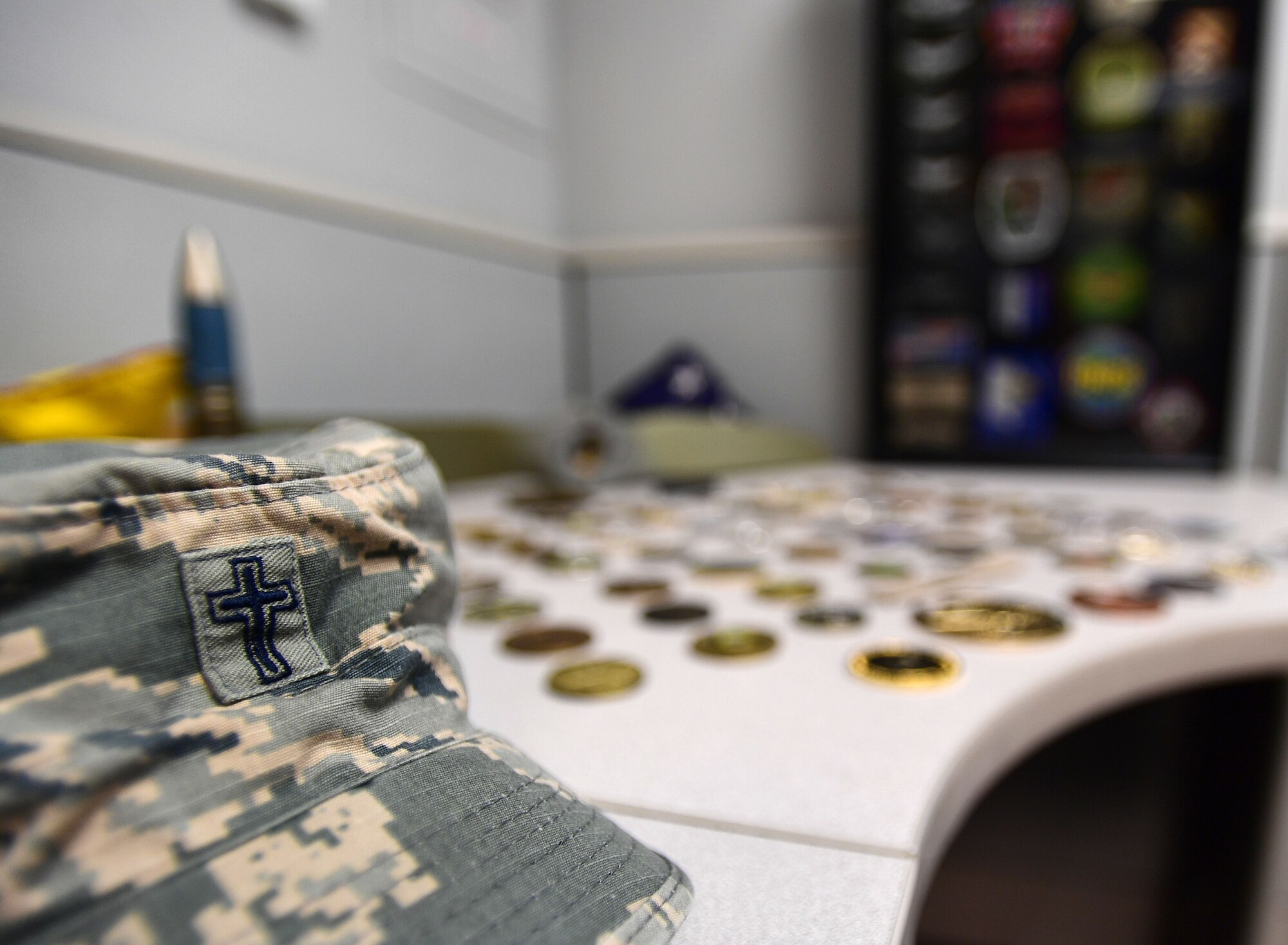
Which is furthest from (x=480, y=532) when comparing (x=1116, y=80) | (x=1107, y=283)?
(x=1116, y=80)

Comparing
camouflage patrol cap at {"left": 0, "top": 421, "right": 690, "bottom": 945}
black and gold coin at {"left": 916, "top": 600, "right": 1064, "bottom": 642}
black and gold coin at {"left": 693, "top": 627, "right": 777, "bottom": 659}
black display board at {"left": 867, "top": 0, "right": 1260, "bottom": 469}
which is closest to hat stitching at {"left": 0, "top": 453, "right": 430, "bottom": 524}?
camouflage patrol cap at {"left": 0, "top": 421, "right": 690, "bottom": 945}

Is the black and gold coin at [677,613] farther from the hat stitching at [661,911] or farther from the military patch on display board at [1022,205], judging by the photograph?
the military patch on display board at [1022,205]

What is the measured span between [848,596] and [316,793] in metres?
0.41

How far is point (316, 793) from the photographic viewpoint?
0.20 m

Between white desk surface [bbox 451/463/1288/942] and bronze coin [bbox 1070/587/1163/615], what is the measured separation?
0.04 feet

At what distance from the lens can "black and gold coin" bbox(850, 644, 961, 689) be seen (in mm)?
384

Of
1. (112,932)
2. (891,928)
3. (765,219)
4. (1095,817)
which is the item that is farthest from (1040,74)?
(112,932)

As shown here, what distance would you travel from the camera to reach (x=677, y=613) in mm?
498

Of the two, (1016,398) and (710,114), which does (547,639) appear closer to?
(1016,398)

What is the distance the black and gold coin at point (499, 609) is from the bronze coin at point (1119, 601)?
37cm

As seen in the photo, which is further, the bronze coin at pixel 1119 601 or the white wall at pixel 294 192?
the white wall at pixel 294 192

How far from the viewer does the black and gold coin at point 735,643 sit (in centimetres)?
43

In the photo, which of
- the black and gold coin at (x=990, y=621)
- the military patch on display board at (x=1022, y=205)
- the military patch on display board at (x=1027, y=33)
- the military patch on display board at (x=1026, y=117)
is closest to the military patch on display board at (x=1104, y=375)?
the military patch on display board at (x=1022, y=205)

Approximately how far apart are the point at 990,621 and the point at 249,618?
1.38ft
